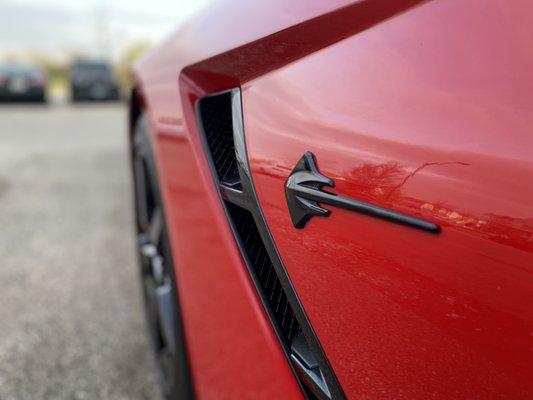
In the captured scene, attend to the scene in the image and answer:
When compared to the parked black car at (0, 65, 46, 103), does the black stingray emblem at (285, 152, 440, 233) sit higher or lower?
higher

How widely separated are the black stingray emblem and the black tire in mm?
504

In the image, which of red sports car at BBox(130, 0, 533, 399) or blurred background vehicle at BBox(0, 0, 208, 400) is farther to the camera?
blurred background vehicle at BBox(0, 0, 208, 400)

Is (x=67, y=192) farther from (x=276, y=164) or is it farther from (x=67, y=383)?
(x=276, y=164)

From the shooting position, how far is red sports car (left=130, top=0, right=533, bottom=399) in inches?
22.7

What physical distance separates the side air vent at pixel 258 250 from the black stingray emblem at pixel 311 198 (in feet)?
0.28

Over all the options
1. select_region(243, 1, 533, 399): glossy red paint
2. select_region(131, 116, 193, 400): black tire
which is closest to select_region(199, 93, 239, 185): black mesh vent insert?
select_region(243, 1, 533, 399): glossy red paint

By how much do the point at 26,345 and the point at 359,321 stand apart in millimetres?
1754

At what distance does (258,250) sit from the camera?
858 millimetres

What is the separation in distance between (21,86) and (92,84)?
255 cm

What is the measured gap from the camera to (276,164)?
0.78 meters

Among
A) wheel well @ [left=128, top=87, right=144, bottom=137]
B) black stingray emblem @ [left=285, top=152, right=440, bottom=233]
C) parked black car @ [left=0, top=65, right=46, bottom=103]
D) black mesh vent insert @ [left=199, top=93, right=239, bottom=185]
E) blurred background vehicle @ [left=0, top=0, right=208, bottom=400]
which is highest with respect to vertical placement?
black stingray emblem @ [left=285, top=152, right=440, bottom=233]

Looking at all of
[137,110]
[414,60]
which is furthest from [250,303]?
[137,110]

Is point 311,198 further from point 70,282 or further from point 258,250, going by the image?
point 70,282

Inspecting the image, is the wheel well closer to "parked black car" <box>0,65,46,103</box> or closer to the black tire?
the black tire
